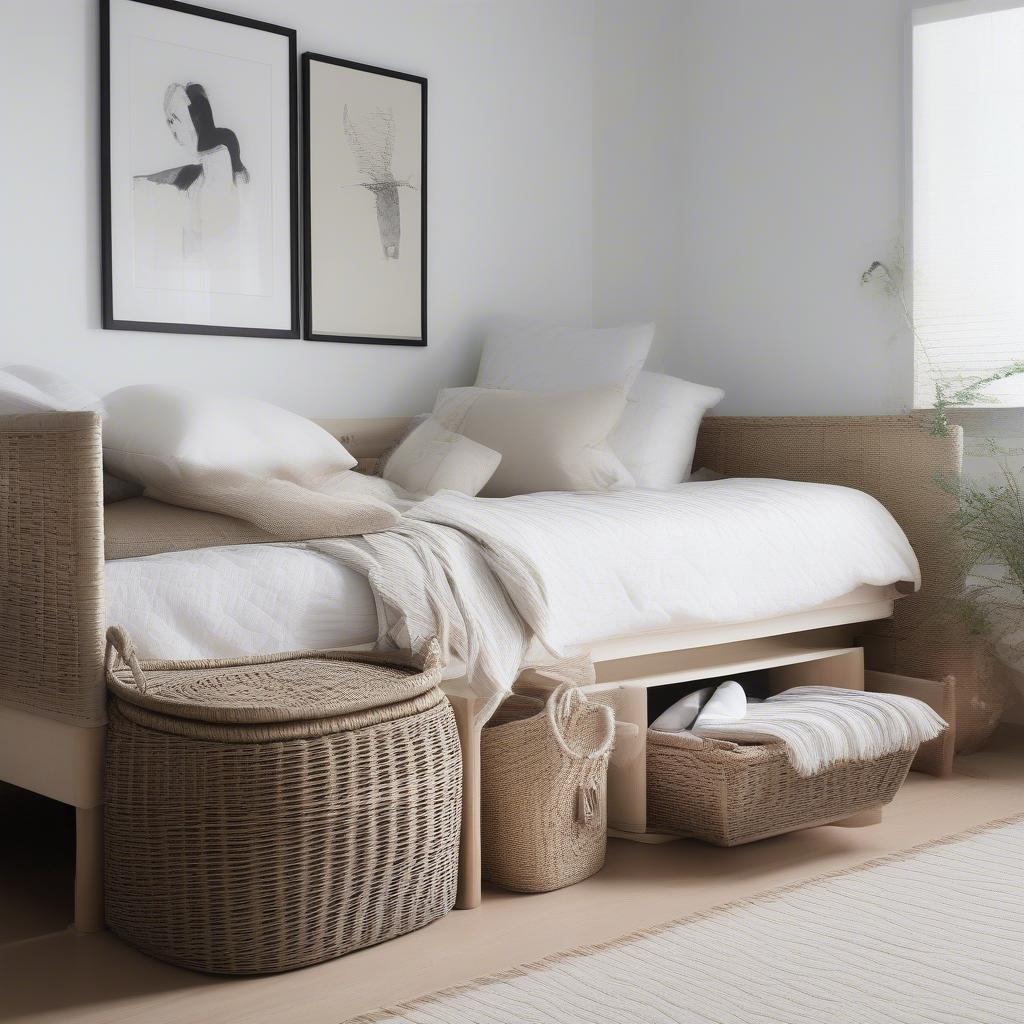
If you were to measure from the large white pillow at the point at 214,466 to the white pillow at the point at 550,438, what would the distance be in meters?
0.76

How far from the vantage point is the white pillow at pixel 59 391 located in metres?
2.05

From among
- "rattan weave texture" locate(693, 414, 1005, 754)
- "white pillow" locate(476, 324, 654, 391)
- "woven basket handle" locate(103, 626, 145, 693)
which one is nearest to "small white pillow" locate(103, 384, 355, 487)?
"woven basket handle" locate(103, 626, 145, 693)

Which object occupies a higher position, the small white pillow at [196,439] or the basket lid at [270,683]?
the small white pillow at [196,439]

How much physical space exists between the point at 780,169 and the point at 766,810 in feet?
6.68

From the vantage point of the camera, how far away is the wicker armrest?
69.1 inches

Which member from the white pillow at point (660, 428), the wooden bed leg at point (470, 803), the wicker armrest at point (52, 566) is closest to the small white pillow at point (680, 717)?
the wooden bed leg at point (470, 803)

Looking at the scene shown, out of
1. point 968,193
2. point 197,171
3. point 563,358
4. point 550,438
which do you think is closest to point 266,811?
point 550,438

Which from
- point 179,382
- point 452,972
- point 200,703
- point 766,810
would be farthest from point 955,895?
point 179,382

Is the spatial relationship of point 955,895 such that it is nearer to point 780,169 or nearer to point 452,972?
point 452,972

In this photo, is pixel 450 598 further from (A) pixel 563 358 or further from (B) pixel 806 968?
(A) pixel 563 358

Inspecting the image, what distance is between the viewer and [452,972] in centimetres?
171

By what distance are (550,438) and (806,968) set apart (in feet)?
4.67

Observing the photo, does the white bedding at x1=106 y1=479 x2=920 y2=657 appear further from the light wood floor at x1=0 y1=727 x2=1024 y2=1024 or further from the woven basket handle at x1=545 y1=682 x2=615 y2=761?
the light wood floor at x1=0 y1=727 x2=1024 y2=1024

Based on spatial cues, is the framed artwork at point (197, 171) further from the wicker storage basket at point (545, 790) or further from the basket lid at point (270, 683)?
the wicker storage basket at point (545, 790)
